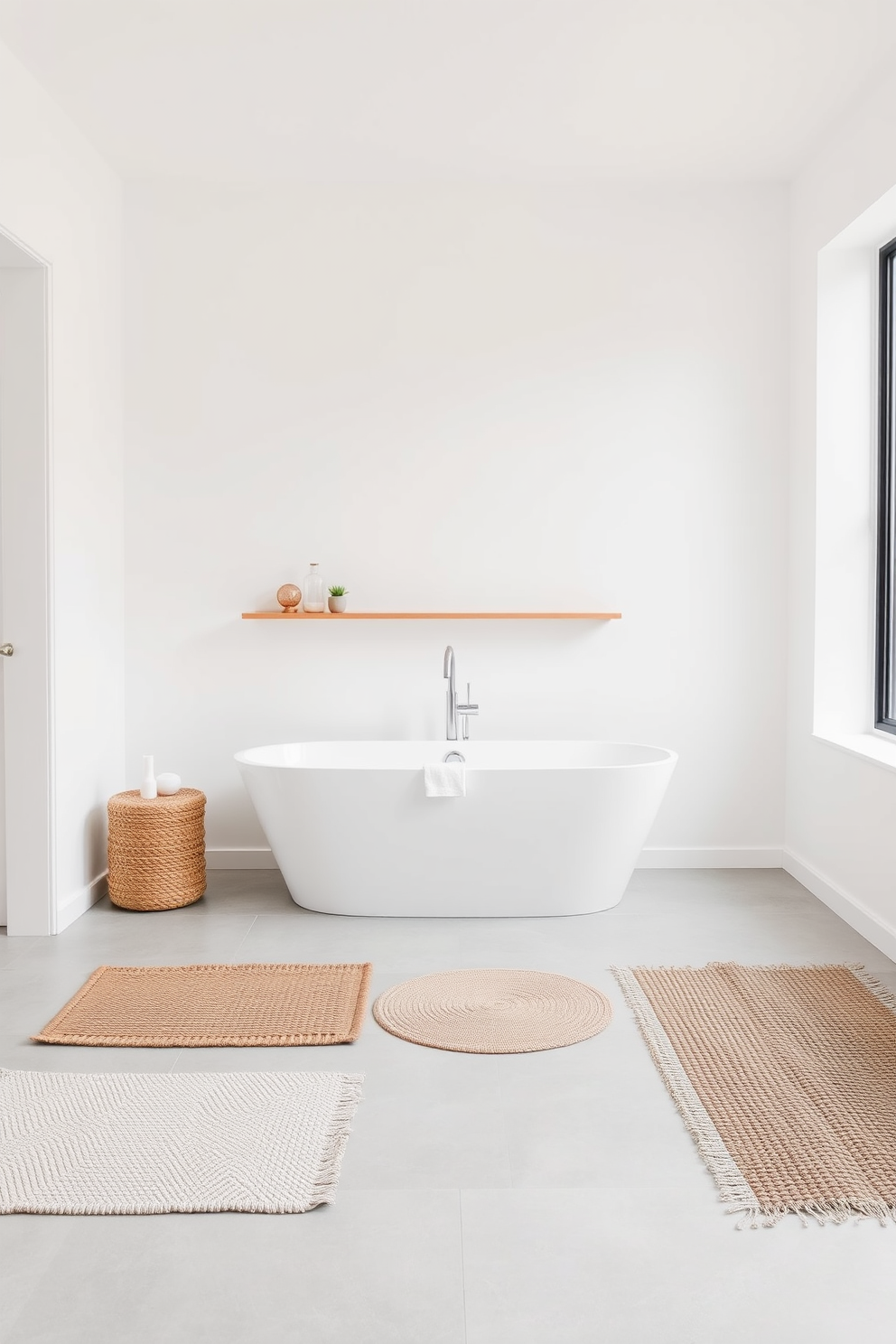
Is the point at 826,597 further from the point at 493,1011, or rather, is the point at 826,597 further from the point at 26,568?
the point at 26,568

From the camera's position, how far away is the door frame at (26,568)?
354cm

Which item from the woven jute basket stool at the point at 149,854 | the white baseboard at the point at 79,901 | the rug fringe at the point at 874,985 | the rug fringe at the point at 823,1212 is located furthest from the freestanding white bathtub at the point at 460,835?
the rug fringe at the point at 823,1212

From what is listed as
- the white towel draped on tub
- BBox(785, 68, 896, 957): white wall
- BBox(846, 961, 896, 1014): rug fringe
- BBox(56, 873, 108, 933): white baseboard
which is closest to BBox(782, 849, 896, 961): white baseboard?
BBox(785, 68, 896, 957): white wall

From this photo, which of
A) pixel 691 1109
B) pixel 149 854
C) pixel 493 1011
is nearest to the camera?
pixel 691 1109

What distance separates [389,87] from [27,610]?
2.18 metres

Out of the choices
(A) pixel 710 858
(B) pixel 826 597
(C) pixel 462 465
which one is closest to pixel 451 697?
(C) pixel 462 465

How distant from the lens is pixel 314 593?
437 centimetres

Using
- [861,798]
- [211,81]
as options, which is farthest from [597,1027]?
[211,81]

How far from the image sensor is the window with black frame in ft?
13.3

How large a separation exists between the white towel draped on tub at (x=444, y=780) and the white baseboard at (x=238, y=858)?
1204 mm

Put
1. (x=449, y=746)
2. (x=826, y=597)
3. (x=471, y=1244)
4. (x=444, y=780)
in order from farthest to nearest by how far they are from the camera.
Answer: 1. (x=449, y=746)
2. (x=826, y=597)
3. (x=444, y=780)
4. (x=471, y=1244)

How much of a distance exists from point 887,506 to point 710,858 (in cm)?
164

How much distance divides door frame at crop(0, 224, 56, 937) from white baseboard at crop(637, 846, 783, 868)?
2.47 m

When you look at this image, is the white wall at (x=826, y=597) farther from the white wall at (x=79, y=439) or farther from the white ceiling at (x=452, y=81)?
the white wall at (x=79, y=439)
